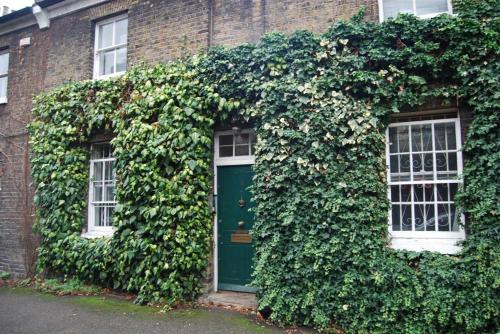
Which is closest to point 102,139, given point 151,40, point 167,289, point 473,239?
point 151,40

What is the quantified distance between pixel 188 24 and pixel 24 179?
17.9 feet

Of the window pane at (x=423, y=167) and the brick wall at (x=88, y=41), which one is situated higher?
the brick wall at (x=88, y=41)

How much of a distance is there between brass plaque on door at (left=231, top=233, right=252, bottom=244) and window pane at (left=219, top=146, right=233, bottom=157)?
58.0 inches

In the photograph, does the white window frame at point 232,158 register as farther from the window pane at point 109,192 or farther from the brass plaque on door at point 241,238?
the window pane at point 109,192

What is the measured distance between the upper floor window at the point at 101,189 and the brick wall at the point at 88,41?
1.74 metres

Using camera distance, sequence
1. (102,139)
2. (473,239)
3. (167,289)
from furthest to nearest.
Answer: (102,139)
(167,289)
(473,239)

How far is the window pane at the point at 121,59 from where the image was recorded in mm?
8203

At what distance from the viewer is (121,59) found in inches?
326

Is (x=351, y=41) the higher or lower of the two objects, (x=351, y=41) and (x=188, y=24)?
the lower

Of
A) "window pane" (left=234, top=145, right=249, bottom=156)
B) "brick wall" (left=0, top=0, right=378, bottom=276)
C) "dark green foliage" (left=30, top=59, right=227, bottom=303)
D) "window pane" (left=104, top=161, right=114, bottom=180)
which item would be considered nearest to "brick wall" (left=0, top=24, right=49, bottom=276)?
"brick wall" (left=0, top=0, right=378, bottom=276)

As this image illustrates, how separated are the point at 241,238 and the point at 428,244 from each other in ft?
9.89

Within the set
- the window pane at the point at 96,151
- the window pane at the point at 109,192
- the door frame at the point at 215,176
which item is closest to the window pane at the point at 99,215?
the window pane at the point at 109,192

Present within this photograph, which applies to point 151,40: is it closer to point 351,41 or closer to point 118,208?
point 118,208

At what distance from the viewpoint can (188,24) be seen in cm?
729
